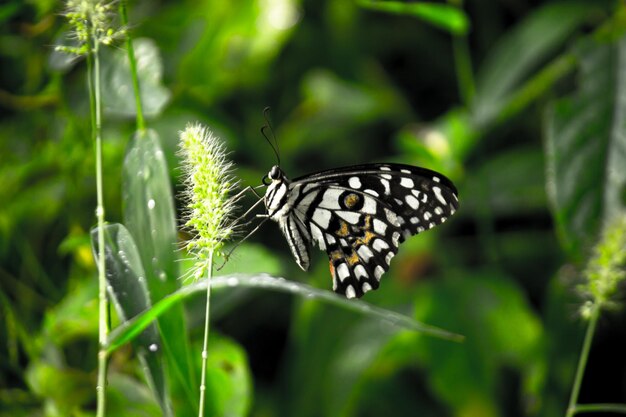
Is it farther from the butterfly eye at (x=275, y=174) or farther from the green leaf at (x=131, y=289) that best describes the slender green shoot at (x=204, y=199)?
the butterfly eye at (x=275, y=174)

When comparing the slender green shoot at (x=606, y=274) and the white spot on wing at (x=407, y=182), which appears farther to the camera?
the white spot on wing at (x=407, y=182)

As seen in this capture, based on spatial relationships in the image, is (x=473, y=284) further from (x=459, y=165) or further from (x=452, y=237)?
(x=452, y=237)

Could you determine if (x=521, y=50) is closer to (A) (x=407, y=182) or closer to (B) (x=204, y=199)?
(A) (x=407, y=182)

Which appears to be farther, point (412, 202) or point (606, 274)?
point (412, 202)

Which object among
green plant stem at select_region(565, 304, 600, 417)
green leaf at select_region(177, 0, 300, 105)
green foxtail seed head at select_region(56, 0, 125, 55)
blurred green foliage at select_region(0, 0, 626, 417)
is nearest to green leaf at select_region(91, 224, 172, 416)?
blurred green foliage at select_region(0, 0, 626, 417)

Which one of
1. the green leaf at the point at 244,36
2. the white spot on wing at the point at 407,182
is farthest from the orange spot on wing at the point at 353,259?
the green leaf at the point at 244,36

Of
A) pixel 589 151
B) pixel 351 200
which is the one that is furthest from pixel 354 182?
pixel 589 151

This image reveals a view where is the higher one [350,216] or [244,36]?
[244,36]

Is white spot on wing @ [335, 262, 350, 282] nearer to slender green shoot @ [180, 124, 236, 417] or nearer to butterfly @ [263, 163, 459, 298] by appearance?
butterfly @ [263, 163, 459, 298]
